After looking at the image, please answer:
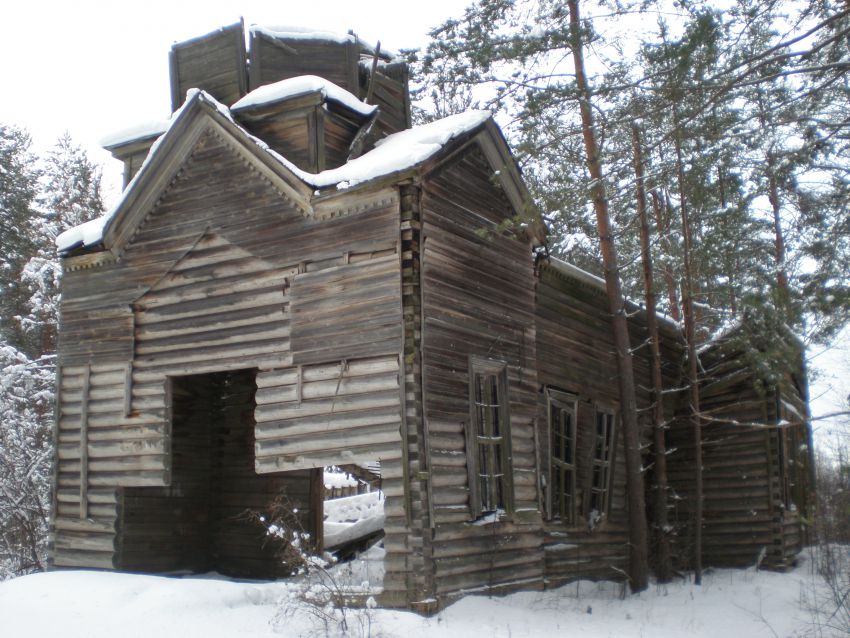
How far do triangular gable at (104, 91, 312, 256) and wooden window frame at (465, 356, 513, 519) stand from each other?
14.3 ft

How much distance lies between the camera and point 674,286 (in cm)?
2244

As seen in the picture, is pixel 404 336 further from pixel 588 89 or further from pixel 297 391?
pixel 588 89

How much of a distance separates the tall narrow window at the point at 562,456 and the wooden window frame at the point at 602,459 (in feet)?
2.07

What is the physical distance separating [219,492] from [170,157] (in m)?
6.31

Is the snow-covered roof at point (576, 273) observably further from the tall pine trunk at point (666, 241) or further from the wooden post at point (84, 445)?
the wooden post at point (84, 445)

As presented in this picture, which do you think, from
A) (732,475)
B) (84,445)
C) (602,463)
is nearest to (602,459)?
(602,463)

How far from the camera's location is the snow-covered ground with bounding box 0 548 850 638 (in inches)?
380

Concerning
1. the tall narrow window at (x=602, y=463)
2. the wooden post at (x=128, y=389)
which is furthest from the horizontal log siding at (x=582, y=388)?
the wooden post at (x=128, y=389)

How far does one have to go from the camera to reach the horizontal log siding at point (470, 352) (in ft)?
37.1

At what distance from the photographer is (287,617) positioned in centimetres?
1001

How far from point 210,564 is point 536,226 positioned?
8656mm

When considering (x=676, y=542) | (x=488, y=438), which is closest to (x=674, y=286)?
(x=676, y=542)

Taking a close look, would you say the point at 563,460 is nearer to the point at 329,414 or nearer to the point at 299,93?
the point at 329,414

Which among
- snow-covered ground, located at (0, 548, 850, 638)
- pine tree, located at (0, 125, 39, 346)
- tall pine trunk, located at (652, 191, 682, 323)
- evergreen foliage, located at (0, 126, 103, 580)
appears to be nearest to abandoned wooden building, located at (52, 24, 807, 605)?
snow-covered ground, located at (0, 548, 850, 638)
